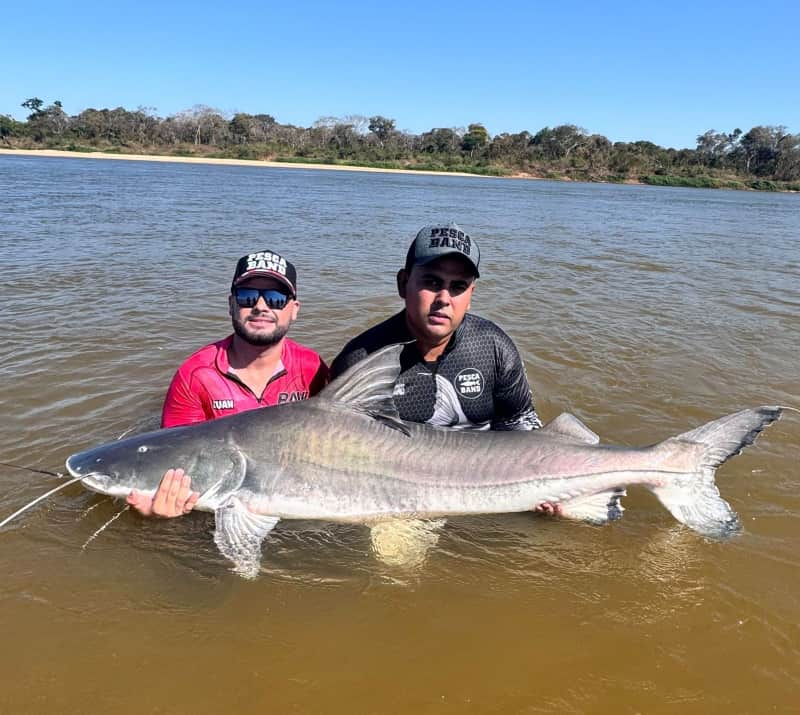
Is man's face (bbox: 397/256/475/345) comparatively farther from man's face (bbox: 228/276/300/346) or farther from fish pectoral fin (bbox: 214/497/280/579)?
fish pectoral fin (bbox: 214/497/280/579)

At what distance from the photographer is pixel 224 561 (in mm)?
3197

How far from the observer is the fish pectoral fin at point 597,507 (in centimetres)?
314

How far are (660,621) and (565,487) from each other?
821 mm

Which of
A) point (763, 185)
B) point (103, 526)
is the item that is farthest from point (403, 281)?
point (763, 185)

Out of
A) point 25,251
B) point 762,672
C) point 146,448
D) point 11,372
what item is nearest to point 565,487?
point 762,672

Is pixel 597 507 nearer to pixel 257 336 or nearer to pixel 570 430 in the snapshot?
pixel 570 430

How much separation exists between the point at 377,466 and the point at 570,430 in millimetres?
1166

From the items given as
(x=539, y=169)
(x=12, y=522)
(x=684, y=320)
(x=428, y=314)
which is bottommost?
(x=12, y=522)

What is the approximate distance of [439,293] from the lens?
10.7ft

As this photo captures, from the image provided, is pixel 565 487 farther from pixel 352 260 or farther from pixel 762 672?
pixel 352 260

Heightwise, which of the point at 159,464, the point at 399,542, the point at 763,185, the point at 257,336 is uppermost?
the point at 763,185

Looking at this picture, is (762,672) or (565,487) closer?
(762,672)

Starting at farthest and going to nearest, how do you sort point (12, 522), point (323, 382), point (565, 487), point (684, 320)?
point (684, 320) → point (323, 382) → point (12, 522) → point (565, 487)

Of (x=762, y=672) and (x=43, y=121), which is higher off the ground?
(x=43, y=121)
